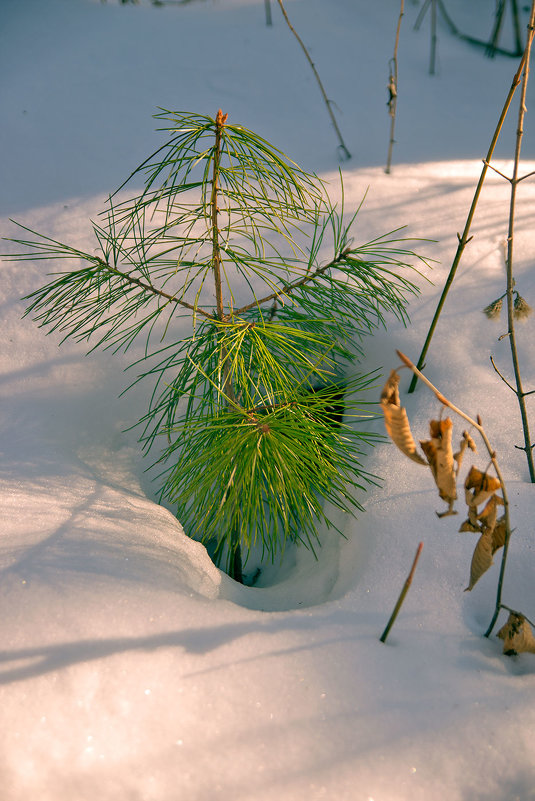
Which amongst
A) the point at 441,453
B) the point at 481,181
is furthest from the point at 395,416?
the point at 481,181

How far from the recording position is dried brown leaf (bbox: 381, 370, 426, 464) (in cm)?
53

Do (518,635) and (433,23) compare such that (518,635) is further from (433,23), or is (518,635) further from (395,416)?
(433,23)

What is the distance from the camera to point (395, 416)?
21.0 inches

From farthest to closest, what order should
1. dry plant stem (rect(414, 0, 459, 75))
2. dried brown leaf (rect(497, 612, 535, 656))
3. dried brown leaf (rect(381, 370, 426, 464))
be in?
1. dry plant stem (rect(414, 0, 459, 75))
2. dried brown leaf (rect(497, 612, 535, 656))
3. dried brown leaf (rect(381, 370, 426, 464))

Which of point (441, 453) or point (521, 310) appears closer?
point (441, 453)

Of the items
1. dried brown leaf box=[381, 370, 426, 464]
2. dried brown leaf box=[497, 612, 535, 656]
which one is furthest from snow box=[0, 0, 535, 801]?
dried brown leaf box=[381, 370, 426, 464]

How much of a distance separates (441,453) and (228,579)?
43 cm

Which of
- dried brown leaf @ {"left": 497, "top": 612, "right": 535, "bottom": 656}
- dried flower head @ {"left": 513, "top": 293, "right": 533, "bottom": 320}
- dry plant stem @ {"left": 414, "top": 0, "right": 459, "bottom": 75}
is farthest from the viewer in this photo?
dry plant stem @ {"left": 414, "top": 0, "right": 459, "bottom": 75}

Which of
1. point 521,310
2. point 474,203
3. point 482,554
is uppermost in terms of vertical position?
point 474,203

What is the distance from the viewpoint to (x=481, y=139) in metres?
1.50

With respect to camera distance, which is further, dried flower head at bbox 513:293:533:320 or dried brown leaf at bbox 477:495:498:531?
dried flower head at bbox 513:293:533:320

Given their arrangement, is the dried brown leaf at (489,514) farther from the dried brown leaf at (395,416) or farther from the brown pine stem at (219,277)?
the brown pine stem at (219,277)

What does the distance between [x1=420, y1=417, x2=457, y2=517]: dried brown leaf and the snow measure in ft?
0.76

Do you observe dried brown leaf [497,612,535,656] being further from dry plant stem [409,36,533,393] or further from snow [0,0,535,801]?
dry plant stem [409,36,533,393]
